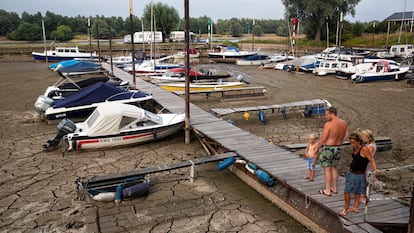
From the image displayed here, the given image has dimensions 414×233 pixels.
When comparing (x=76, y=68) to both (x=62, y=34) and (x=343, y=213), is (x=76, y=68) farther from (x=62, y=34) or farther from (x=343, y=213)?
(x=62, y=34)

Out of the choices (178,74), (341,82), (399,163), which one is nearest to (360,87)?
(341,82)

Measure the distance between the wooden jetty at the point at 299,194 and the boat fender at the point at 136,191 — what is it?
2.59 meters

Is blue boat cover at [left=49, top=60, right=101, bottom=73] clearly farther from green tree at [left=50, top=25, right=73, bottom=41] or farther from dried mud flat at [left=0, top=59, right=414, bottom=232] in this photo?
green tree at [left=50, top=25, right=73, bottom=41]

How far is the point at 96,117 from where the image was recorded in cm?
1165

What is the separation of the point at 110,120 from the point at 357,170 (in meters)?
8.02

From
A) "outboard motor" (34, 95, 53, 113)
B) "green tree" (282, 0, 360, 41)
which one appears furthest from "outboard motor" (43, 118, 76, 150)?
"green tree" (282, 0, 360, 41)

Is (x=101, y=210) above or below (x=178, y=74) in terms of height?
below

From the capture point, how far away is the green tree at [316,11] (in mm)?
53875

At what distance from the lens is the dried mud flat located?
23.7ft

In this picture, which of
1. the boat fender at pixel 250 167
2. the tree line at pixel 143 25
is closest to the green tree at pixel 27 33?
the tree line at pixel 143 25

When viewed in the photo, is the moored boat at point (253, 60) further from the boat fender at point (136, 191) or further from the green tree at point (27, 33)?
the green tree at point (27, 33)

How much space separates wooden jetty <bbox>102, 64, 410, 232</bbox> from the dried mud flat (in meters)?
0.29

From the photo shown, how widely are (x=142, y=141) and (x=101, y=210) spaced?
4470mm

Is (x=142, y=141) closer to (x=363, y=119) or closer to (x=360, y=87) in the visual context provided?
(x=363, y=119)
